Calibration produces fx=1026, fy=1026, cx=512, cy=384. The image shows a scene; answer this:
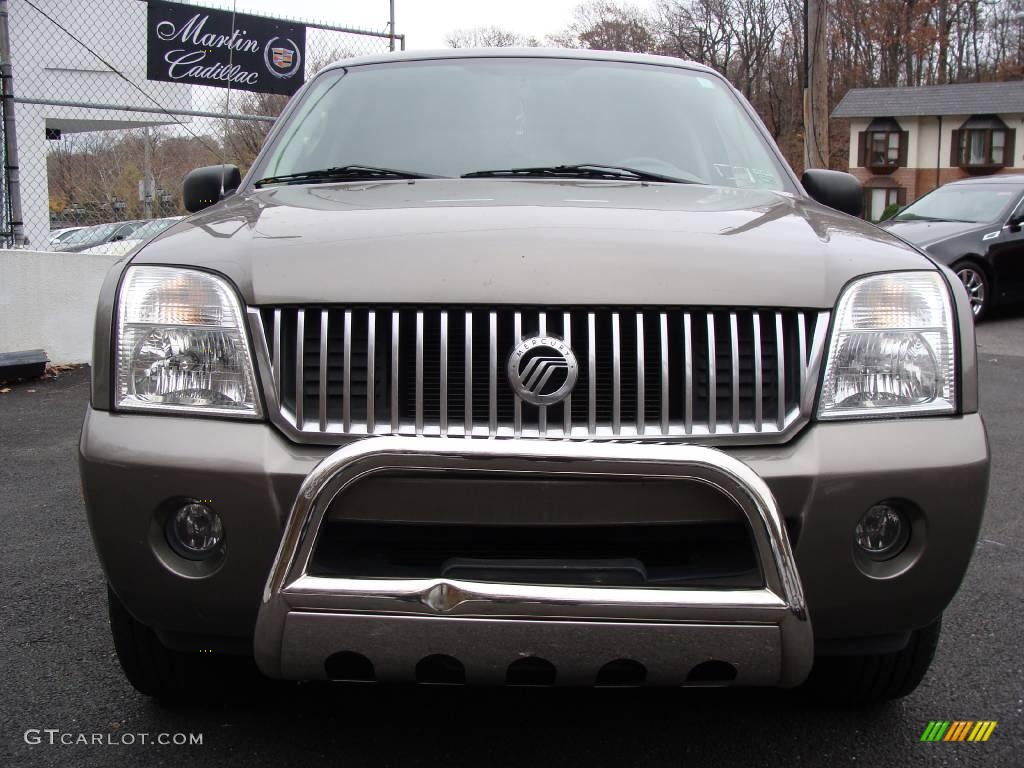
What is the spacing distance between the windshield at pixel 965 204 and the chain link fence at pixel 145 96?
22.8 feet

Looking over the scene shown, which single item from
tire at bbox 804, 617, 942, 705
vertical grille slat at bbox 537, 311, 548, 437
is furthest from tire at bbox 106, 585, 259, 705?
tire at bbox 804, 617, 942, 705

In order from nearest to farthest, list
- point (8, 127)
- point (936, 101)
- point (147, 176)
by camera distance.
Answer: point (8, 127), point (147, 176), point (936, 101)

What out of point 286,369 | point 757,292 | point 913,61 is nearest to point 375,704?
point 286,369

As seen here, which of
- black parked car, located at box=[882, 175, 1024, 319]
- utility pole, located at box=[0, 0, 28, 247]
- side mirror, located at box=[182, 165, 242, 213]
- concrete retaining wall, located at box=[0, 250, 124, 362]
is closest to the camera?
side mirror, located at box=[182, 165, 242, 213]

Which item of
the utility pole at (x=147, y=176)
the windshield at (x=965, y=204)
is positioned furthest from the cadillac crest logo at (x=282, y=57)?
the windshield at (x=965, y=204)

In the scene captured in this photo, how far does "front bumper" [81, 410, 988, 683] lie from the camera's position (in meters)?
1.83

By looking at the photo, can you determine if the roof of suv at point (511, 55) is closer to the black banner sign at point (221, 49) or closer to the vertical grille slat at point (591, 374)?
the vertical grille slat at point (591, 374)

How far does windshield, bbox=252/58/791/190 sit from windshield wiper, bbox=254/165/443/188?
0.15ft

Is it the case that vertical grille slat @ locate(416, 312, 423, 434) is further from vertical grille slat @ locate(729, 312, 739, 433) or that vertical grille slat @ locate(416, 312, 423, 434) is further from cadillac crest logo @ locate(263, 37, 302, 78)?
cadillac crest logo @ locate(263, 37, 302, 78)

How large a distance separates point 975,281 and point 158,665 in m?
11.4

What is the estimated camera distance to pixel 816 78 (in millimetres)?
14695

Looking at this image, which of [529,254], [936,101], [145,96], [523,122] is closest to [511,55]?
[523,122]

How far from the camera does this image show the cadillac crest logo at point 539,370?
2.00 meters

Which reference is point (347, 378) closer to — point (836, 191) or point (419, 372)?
point (419, 372)
